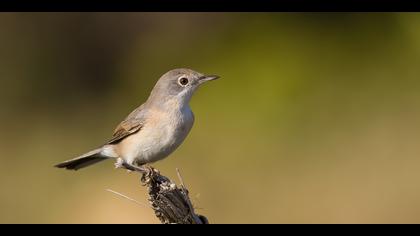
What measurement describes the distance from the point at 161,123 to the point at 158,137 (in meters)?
0.12

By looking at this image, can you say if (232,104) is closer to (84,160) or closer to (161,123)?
(84,160)

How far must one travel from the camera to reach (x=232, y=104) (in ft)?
35.1

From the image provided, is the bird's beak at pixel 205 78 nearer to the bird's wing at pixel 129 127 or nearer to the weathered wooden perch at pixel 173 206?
the bird's wing at pixel 129 127

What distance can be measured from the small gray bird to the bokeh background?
330 cm

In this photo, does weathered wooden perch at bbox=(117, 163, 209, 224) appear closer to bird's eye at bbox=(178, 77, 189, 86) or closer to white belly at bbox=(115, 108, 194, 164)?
white belly at bbox=(115, 108, 194, 164)

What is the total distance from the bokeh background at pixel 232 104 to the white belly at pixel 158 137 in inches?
136

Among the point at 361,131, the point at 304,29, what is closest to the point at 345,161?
the point at 361,131

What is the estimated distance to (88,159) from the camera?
6.44 metres

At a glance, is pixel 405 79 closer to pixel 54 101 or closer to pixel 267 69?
pixel 267 69

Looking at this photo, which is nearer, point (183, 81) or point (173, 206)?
point (173, 206)

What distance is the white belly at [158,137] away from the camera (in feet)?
18.3

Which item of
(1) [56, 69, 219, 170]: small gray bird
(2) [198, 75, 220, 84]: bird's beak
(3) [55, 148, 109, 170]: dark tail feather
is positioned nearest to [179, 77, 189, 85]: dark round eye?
(1) [56, 69, 219, 170]: small gray bird

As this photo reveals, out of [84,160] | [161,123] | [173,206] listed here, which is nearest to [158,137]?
[161,123]

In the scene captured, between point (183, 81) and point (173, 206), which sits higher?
point (183, 81)
